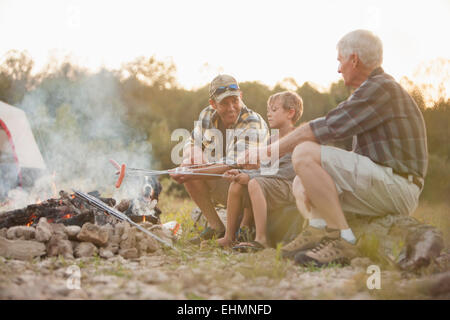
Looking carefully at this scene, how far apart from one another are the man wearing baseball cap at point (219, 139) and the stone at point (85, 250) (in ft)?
3.11

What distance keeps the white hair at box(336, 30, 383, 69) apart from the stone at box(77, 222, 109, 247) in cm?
215

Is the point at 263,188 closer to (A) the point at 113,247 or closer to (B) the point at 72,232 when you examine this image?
(A) the point at 113,247

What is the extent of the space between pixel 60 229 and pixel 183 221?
199 cm

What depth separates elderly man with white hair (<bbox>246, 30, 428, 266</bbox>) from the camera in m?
2.58

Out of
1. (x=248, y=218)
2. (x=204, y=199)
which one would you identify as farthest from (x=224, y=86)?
(x=248, y=218)

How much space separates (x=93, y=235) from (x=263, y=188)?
4.40 feet

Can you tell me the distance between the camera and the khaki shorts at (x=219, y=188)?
3852mm

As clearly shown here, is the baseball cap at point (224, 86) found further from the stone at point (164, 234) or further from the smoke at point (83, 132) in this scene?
the smoke at point (83, 132)

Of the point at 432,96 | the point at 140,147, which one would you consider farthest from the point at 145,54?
the point at 432,96

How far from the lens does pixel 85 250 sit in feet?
9.66

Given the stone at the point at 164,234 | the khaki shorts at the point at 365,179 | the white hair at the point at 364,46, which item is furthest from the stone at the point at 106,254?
the white hair at the point at 364,46

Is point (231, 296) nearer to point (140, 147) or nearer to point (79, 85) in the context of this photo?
point (140, 147)

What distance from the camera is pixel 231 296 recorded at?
77.7 inches
